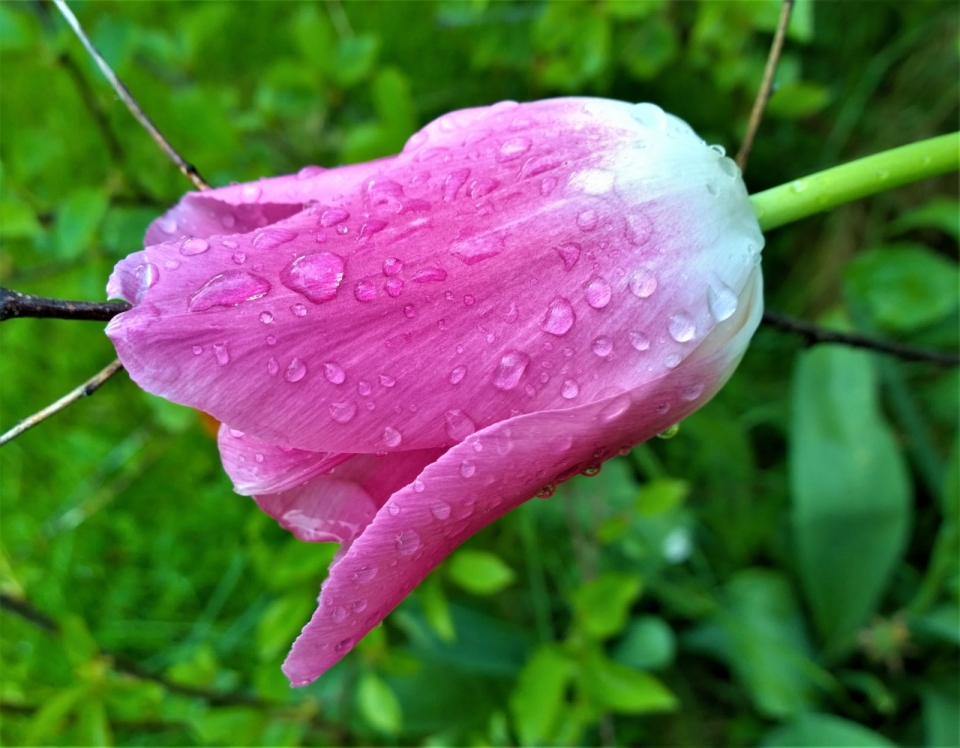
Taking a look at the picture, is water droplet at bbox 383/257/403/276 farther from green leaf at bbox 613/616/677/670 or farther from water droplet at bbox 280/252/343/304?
green leaf at bbox 613/616/677/670

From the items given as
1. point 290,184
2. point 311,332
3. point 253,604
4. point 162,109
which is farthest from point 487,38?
point 253,604

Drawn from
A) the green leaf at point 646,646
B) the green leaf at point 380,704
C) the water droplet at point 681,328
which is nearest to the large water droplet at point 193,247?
the water droplet at point 681,328

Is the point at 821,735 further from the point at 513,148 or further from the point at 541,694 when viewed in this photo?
the point at 513,148

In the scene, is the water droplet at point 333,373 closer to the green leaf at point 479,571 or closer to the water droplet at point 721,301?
the water droplet at point 721,301

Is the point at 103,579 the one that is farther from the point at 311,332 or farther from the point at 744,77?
the point at 744,77

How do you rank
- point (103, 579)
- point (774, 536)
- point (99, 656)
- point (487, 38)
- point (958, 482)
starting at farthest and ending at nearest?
point (103, 579)
point (774, 536)
point (487, 38)
point (958, 482)
point (99, 656)

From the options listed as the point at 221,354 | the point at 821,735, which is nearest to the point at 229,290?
the point at 221,354
